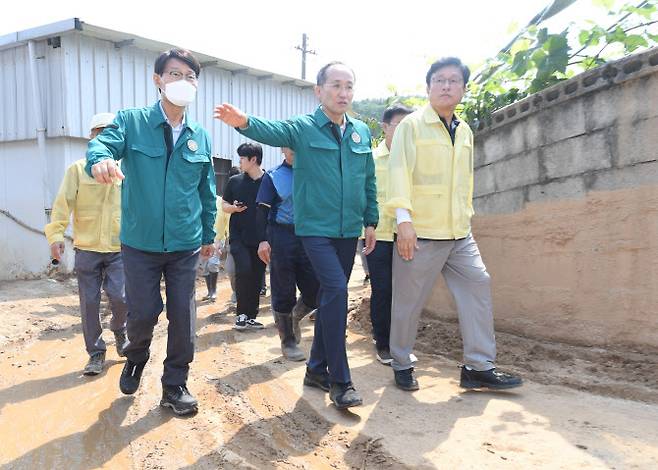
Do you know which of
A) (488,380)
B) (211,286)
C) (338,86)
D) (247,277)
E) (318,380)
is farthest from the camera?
(211,286)

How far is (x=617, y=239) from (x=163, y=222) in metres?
2.87

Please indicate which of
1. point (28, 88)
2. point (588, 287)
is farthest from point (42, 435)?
point (28, 88)

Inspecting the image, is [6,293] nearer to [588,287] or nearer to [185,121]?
[185,121]

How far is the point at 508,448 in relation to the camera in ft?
8.50

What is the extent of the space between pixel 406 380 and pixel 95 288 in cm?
249

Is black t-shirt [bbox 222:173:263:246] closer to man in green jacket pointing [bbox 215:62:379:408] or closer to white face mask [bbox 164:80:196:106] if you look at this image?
man in green jacket pointing [bbox 215:62:379:408]

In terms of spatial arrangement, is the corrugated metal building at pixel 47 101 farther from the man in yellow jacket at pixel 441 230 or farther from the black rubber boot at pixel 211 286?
the man in yellow jacket at pixel 441 230

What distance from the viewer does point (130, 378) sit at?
11.3ft

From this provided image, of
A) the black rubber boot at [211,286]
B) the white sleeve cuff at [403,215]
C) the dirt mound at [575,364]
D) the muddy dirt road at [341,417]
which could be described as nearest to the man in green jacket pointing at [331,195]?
the white sleeve cuff at [403,215]

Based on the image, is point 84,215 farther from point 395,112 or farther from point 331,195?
point 395,112

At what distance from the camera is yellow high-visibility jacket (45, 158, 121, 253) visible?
4.32m

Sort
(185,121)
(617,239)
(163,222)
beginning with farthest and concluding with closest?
(617,239) < (185,121) < (163,222)

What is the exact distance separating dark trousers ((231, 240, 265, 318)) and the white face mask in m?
2.55

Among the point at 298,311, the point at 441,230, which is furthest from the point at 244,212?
the point at 441,230
